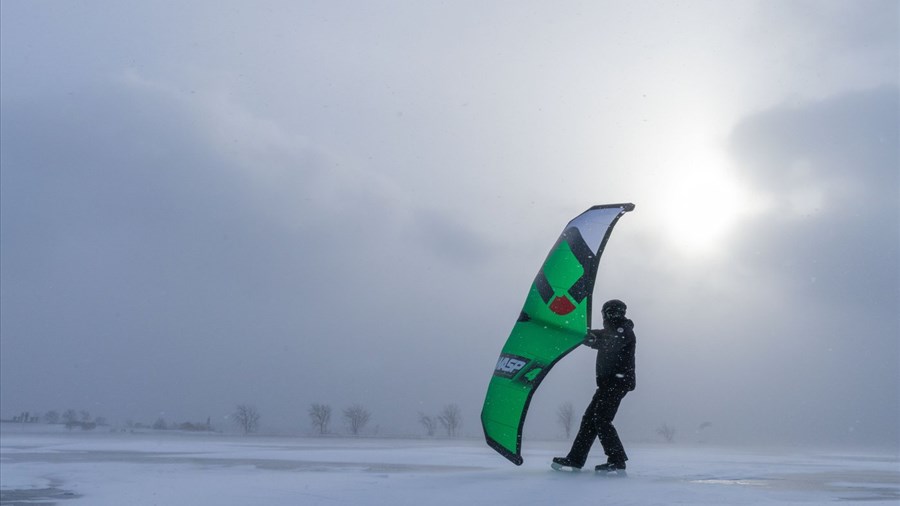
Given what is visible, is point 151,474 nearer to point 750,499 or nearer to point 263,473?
point 263,473

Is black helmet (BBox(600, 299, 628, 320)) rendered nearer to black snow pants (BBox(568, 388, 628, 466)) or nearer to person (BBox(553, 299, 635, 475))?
person (BBox(553, 299, 635, 475))

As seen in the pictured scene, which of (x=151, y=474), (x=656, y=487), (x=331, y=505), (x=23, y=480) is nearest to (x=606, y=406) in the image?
(x=656, y=487)

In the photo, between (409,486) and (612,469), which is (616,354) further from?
(409,486)

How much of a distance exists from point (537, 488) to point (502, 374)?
6.50ft

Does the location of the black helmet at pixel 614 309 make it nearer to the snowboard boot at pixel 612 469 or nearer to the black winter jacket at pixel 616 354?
the black winter jacket at pixel 616 354

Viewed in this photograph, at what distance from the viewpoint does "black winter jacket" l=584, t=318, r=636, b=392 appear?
7.27 m

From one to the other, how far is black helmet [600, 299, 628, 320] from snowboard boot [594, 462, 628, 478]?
5.30ft

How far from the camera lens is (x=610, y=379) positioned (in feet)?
24.0

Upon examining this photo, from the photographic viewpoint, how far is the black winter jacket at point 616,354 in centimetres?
727

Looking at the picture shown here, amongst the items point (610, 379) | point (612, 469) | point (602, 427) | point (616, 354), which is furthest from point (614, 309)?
point (612, 469)

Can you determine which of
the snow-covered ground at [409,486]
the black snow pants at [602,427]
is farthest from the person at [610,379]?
the snow-covered ground at [409,486]

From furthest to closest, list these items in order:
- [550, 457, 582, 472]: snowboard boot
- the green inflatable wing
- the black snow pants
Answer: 1. [550, 457, 582, 472]: snowboard boot
2. the black snow pants
3. the green inflatable wing

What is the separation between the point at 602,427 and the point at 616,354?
32.6 inches

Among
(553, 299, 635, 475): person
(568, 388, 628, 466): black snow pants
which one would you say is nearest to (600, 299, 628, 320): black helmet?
(553, 299, 635, 475): person
